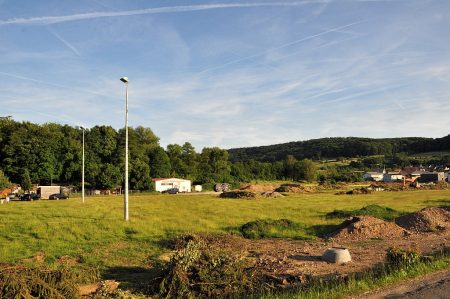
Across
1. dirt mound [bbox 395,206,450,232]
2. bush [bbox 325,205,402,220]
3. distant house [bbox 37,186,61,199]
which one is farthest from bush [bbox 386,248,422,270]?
distant house [bbox 37,186,61,199]

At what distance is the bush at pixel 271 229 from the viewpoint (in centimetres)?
2311

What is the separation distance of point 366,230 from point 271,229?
519 cm

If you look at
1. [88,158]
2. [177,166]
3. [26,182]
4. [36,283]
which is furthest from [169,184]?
[36,283]

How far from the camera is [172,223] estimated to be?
2562cm

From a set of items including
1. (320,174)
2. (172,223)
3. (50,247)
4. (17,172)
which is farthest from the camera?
(320,174)

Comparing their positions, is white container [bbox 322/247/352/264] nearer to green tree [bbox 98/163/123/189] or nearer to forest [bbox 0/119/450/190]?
forest [bbox 0/119/450/190]

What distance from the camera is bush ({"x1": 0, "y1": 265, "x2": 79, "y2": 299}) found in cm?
1083

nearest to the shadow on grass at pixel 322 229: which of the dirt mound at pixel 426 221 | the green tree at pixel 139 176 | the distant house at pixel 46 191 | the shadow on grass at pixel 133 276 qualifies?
the dirt mound at pixel 426 221

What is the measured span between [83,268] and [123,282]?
100 inches

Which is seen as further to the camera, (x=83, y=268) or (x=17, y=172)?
(x=17, y=172)

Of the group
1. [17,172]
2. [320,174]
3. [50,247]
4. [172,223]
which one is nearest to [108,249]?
[50,247]

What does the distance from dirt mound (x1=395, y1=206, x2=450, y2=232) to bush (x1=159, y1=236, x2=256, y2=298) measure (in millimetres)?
15132

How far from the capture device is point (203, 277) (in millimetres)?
12844

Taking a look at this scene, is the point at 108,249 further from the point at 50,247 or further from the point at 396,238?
the point at 396,238
